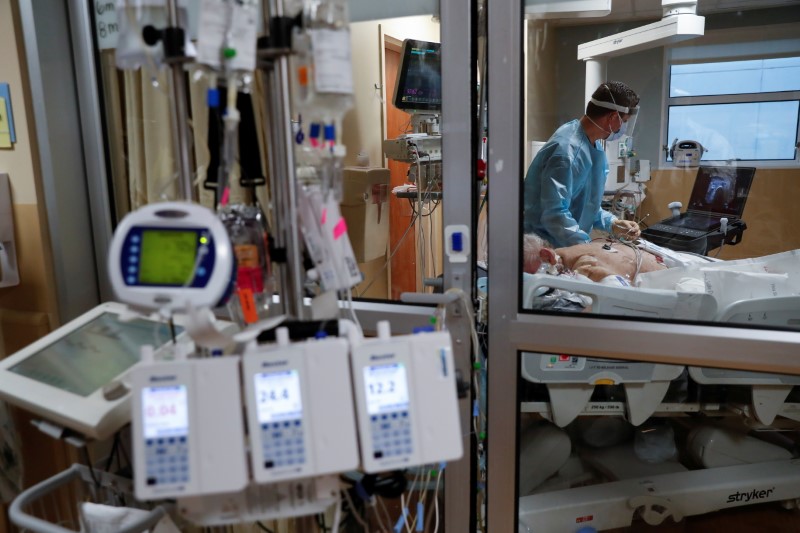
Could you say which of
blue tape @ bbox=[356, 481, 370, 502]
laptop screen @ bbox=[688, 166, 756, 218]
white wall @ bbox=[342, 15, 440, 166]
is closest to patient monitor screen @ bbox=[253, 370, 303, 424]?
blue tape @ bbox=[356, 481, 370, 502]

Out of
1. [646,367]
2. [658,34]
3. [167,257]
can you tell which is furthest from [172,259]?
[658,34]

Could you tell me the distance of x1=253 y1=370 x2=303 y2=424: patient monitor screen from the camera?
3.27 ft

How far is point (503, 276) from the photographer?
5.45 ft

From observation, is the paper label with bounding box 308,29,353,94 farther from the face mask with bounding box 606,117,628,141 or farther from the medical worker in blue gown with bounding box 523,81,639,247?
the face mask with bounding box 606,117,628,141

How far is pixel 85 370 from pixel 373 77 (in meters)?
1.47

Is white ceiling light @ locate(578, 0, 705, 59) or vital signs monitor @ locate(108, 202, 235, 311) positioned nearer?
vital signs monitor @ locate(108, 202, 235, 311)

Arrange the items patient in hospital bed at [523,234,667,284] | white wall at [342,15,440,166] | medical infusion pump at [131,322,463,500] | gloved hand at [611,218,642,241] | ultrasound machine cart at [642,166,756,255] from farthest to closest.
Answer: ultrasound machine cart at [642,166,756,255]
gloved hand at [611,218,642,241]
patient in hospital bed at [523,234,667,284]
white wall at [342,15,440,166]
medical infusion pump at [131,322,463,500]

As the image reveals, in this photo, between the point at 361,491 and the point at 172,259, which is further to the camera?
the point at 361,491

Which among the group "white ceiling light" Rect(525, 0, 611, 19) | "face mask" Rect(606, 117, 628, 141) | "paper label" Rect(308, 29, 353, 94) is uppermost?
"white ceiling light" Rect(525, 0, 611, 19)

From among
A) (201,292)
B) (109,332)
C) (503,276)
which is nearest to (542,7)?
(503,276)

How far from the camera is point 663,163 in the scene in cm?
374

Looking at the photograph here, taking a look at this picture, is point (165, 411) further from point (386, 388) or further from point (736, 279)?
point (736, 279)

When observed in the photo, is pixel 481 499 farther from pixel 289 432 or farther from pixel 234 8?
pixel 234 8

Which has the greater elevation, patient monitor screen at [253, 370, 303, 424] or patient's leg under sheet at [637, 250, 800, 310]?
patient monitor screen at [253, 370, 303, 424]
